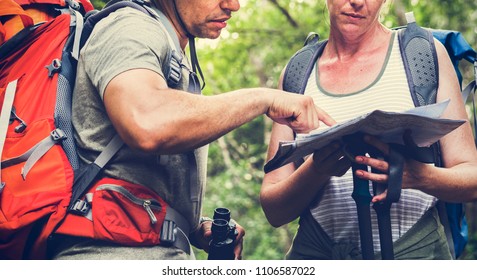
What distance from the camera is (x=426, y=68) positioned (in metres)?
2.46

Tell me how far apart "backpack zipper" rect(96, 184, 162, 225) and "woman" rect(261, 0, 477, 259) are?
610mm

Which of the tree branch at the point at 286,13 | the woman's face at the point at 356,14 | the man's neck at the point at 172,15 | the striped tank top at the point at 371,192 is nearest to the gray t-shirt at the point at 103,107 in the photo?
the man's neck at the point at 172,15

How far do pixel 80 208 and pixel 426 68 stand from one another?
4.75ft

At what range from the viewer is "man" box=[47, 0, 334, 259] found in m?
1.83

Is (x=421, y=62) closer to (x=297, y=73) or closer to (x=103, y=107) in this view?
(x=297, y=73)


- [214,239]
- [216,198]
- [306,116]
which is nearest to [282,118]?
[306,116]

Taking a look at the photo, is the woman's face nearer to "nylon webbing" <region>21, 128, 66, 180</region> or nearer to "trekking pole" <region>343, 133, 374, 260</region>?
"trekking pole" <region>343, 133, 374, 260</region>

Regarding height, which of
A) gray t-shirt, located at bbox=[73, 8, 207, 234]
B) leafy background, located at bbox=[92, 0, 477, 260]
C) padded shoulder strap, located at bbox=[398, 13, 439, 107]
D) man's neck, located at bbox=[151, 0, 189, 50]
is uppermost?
padded shoulder strap, located at bbox=[398, 13, 439, 107]

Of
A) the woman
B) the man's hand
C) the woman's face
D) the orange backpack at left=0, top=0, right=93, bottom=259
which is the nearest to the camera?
the orange backpack at left=0, top=0, right=93, bottom=259

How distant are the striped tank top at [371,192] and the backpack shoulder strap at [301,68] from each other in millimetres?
113

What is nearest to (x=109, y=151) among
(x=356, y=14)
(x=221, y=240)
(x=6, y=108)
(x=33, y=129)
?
(x=33, y=129)

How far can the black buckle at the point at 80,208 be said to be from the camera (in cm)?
199

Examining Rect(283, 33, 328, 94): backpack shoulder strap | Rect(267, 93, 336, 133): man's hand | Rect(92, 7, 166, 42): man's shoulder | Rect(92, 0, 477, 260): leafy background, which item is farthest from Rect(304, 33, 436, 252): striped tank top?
Rect(92, 0, 477, 260): leafy background

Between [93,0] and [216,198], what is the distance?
5.84m
